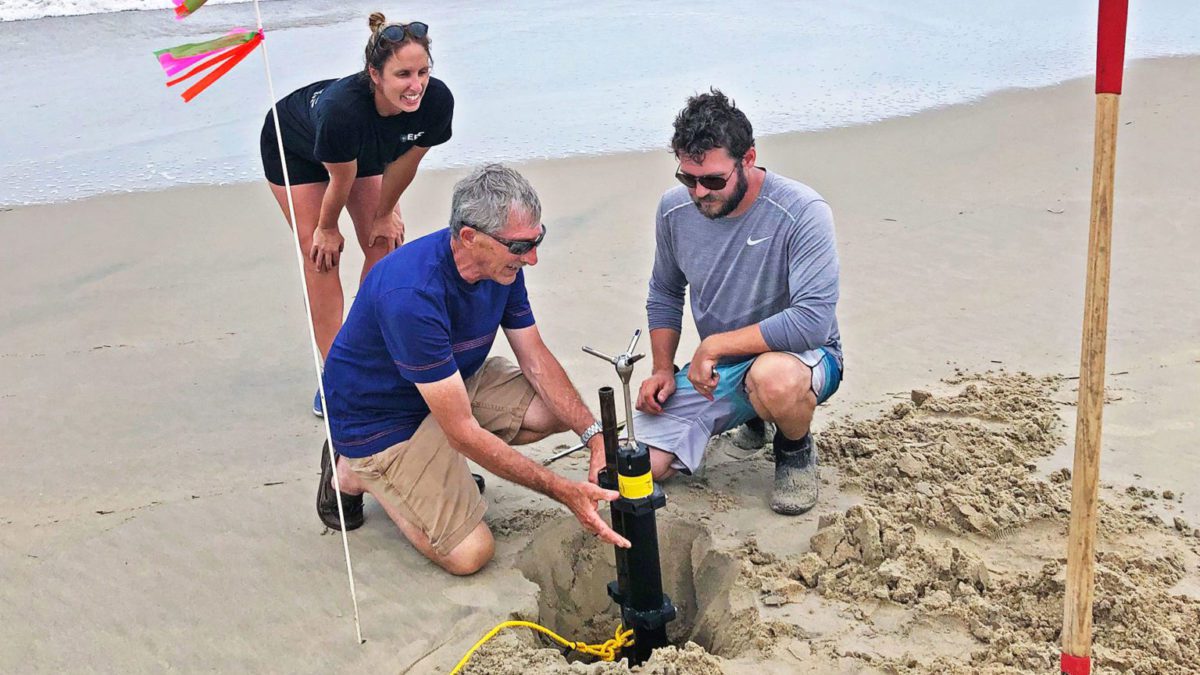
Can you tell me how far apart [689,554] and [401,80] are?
197 cm

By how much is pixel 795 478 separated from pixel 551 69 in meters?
7.24

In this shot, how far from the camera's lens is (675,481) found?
4051 mm

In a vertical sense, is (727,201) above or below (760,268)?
above

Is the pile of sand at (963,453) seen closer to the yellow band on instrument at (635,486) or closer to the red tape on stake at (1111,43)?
the yellow band on instrument at (635,486)

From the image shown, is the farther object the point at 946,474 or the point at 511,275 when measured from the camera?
the point at 946,474

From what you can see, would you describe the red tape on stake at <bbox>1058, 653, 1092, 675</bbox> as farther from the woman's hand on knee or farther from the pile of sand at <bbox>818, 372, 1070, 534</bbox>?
the woman's hand on knee

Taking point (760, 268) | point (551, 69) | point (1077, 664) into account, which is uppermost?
point (551, 69)

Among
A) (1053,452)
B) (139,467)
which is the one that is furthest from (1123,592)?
(139,467)

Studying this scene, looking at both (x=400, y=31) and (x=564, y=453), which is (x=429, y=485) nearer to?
(x=564, y=453)

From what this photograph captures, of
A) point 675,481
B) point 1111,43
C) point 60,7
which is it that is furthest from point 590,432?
point 60,7

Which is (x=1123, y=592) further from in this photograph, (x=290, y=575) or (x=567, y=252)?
(x=567, y=252)

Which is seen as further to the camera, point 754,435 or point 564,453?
point 754,435

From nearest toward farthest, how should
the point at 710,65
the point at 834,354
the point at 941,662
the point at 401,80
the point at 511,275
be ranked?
the point at 941,662, the point at 511,275, the point at 834,354, the point at 401,80, the point at 710,65

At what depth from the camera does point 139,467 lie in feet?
14.0
